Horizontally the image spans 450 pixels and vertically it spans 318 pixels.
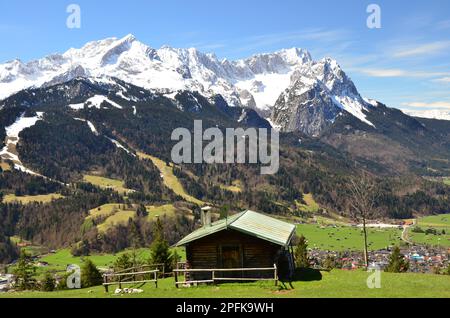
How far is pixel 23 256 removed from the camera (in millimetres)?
104000

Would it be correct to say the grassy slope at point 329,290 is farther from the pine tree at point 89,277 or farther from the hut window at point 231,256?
the pine tree at point 89,277

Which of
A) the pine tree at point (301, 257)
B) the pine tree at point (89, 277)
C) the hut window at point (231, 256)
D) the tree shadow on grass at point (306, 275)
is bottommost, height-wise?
the pine tree at point (89, 277)

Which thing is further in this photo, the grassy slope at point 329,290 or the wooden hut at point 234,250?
the wooden hut at point 234,250

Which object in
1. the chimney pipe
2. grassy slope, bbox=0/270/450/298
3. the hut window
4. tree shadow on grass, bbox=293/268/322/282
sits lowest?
tree shadow on grass, bbox=293/268/322/282

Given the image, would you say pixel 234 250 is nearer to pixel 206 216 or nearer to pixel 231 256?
pixel 231 256

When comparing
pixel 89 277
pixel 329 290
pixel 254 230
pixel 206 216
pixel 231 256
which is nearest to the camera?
pixel 329 290

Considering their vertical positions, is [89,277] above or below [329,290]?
below

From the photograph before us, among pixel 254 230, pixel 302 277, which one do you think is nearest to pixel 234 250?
pixel 254 230

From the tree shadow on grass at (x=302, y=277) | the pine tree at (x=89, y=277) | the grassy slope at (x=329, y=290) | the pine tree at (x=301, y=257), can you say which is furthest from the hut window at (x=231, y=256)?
the pine tree at (x=89, y=277)

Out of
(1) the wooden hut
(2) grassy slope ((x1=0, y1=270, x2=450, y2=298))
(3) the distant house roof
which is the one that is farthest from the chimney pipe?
(2) grassy slope ((x1=0, y1=270, x2=450, y2=298))

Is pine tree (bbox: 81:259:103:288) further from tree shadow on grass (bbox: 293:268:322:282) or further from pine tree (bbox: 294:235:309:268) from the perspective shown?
tree shadow on grass (bbox: 293:268:322:282)
